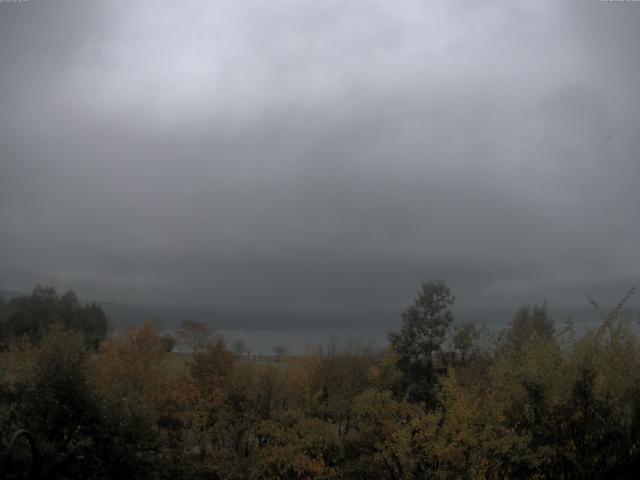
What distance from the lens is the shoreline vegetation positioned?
16156 millimetres

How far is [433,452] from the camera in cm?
2012

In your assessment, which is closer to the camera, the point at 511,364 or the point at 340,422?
the point at 511,364

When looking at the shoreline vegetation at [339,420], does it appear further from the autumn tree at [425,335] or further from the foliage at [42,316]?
the foliage at [42,316]

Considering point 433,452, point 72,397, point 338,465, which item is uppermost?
point 72,397

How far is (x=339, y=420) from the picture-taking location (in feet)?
91.6

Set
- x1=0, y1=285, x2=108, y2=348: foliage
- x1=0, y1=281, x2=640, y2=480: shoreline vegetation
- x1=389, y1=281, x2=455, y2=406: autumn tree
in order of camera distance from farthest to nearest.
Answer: x1=0, y1=285, x2=108, y2=348: foliage, x1=389, y1=281, x2=455, y2=406: autumn tree, x1=0, y1=281, x2=640, y2=480: shoreline vegetation

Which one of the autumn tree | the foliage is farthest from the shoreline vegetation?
the foliage

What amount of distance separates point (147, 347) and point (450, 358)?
27050 millimetres

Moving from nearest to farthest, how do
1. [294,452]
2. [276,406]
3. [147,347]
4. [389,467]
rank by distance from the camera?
[389,467] → [294,452] → [276,406] → [147,347]

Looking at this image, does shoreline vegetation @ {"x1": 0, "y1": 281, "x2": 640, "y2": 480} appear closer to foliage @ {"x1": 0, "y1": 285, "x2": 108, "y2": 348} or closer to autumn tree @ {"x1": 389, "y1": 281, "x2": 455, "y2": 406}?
autumn tree @ {"x1": 389, "y1": 281, "x2": 455, "y2": 406}

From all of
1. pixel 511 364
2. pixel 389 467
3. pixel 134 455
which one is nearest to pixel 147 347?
pixel 134 455

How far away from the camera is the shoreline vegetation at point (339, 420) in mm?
16156

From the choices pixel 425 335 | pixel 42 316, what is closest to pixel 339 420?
pixel 425 335

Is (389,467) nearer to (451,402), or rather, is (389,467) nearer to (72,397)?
(451,402)
